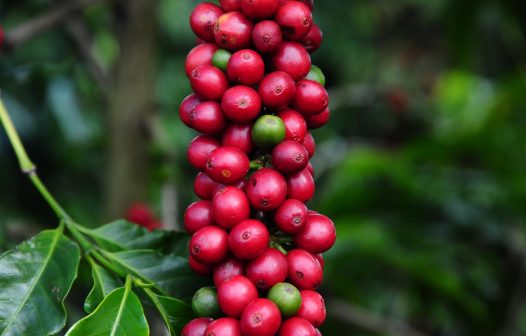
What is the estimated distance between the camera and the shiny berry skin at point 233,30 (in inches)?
33.8

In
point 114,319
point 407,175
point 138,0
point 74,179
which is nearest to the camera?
point 114,319

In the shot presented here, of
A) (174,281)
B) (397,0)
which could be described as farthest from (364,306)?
(397,0)

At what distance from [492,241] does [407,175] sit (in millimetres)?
640

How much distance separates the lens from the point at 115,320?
774 mm

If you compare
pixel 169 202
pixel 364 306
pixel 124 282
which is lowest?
pixel 364 306

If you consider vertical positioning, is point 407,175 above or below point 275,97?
below

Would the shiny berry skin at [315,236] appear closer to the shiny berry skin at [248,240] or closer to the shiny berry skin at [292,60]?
the shiny berry skin at [248,240]

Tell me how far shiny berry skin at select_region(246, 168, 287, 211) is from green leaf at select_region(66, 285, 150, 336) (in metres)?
0.22

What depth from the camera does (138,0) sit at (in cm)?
173

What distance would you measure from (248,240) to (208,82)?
25cm

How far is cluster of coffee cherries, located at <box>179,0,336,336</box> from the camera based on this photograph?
77 cm

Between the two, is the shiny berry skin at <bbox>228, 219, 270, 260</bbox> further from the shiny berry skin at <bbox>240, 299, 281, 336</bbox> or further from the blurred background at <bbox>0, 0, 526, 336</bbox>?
the blurred background at <bbox>0, 0, 526, 336</bbox>

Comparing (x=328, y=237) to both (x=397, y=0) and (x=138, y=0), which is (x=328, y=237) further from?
(x=397, y=0)

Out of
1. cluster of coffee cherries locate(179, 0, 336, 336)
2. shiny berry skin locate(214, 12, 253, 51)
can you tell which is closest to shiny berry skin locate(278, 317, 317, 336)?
cluster of coffee cherries locate(179, 0, 336, 336)
